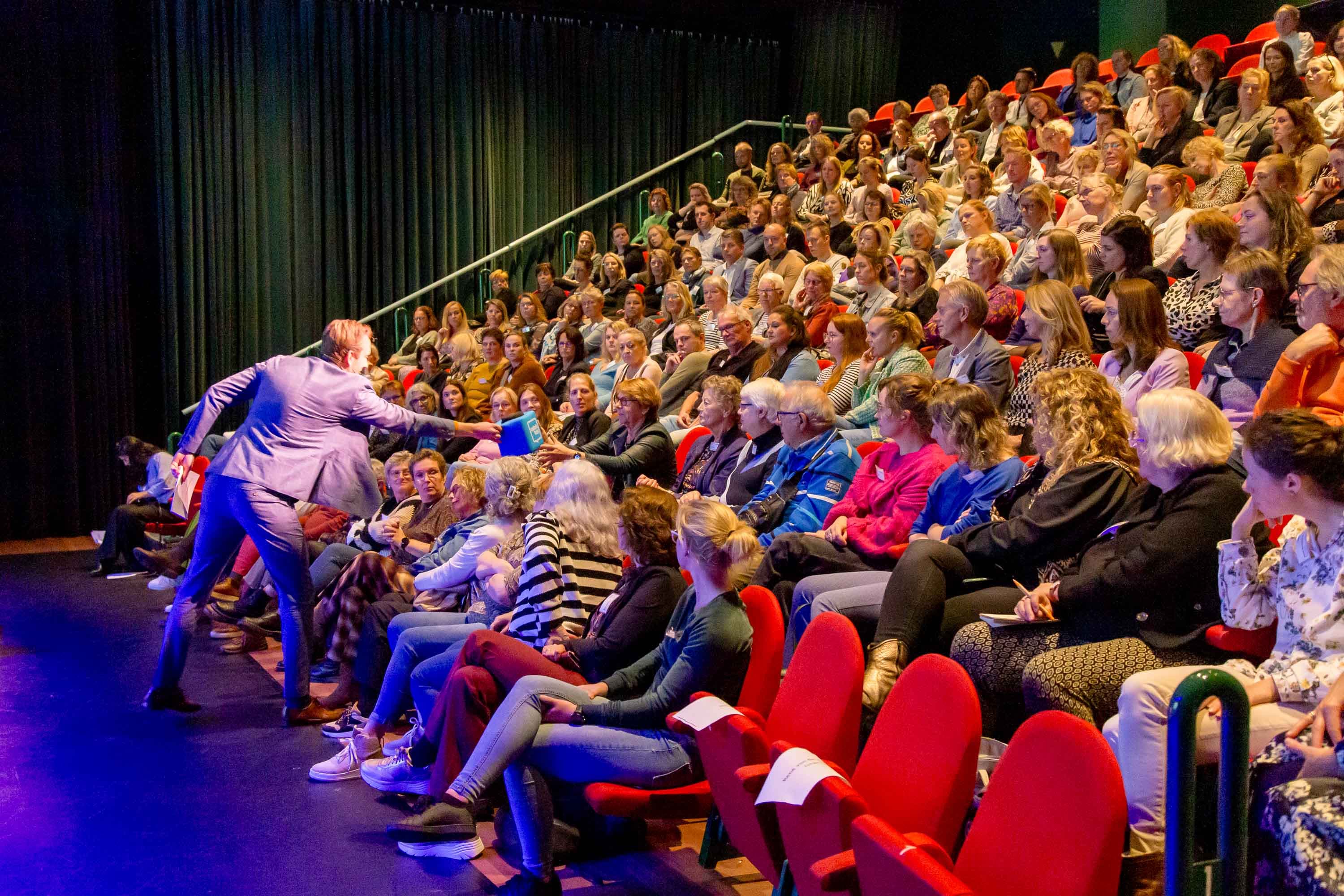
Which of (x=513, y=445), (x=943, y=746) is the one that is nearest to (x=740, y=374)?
(x=513, y=445)

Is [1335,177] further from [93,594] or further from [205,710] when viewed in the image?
[93,594]

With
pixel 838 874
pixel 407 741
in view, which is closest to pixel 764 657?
pixel 838 874

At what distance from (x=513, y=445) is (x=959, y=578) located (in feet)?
8.75

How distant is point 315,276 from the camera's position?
10312mm

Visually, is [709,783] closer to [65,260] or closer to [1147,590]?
[1147,590]

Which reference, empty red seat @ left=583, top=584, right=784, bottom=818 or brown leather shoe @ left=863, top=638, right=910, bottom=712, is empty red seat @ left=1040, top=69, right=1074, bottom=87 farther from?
empty red seat @ left=583, top=584, right=784, bottom=818

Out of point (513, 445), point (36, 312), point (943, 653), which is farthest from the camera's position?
point (36, 312)

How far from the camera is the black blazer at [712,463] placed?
14.7 ft

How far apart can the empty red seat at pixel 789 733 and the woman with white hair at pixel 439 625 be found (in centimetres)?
112

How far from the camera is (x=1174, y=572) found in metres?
2.45

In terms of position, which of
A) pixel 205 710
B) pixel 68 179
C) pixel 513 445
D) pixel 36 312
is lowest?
pixel 205 710

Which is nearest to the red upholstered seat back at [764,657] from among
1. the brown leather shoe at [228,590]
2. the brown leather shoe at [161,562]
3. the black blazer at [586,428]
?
the black blazer at [586,428]

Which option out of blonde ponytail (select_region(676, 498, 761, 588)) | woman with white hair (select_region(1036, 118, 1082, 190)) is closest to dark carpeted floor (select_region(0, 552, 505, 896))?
blonde ponytail (select_region(676, 498, 761, 588))

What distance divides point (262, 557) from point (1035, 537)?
2.72 m
